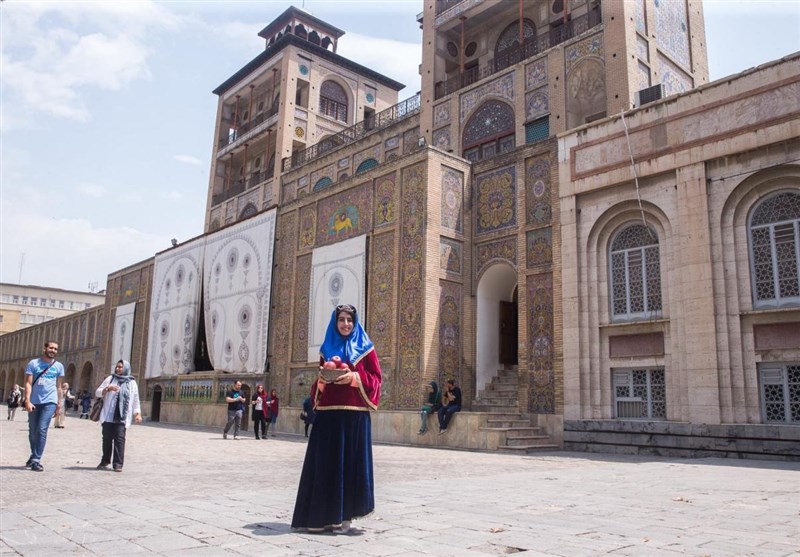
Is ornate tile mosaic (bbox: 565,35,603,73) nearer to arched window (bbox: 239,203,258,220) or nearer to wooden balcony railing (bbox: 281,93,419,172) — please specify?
wooden balcony railing (bbox: 281,93,419,172)

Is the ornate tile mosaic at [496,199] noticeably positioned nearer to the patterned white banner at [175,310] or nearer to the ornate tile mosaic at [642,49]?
the ornate tile mosaic at [642,49]

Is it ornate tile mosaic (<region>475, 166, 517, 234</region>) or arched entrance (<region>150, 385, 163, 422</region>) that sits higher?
ornate tile mosaic (<region>475, 166, 517, 234</region>)

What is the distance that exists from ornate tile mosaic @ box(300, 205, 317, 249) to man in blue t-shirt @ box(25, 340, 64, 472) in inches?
549

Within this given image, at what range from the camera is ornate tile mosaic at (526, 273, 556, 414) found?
51.7 feet

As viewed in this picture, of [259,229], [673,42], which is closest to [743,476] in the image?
[673,42]

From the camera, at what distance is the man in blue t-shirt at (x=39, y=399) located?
8.49m

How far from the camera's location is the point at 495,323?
61.6 feet

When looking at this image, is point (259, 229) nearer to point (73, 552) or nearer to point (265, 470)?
point (265, 470)

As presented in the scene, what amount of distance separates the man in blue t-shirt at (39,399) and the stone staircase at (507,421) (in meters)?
8.81

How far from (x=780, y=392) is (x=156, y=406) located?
85.3ft

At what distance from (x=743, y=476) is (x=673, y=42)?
15544 millimetres

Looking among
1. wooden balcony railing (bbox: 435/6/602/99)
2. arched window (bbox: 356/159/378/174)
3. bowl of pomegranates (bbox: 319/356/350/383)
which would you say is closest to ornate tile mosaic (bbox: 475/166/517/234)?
wooden balcony railing (bbox: 435/6/602/99)

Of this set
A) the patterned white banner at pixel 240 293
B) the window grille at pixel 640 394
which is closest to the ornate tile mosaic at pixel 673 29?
the window grille at pixel 640 394

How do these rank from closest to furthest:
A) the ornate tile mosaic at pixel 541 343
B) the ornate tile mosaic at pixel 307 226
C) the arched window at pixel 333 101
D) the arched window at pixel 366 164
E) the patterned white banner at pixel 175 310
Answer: the ornate tile mosaic at pixel 541 343, the ornate tile mosaic at pixel 307 226, the arched window at pixel 366 164, the patterned white banner at pixel 175 310, the arched window at pixel 333 101
